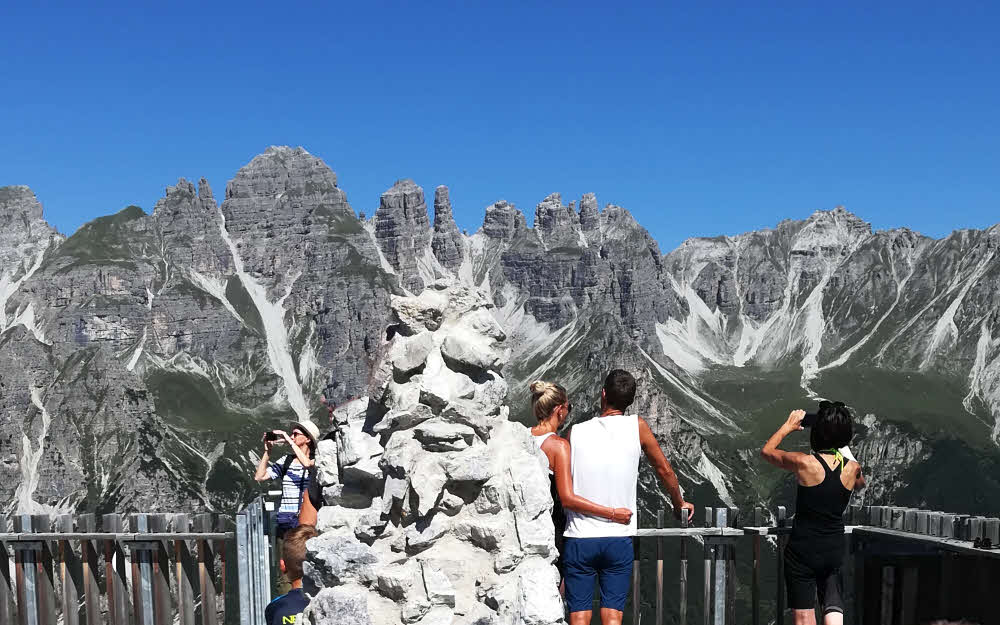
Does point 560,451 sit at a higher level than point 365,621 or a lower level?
higher

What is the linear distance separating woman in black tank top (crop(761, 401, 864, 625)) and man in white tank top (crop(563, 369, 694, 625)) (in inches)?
49.7

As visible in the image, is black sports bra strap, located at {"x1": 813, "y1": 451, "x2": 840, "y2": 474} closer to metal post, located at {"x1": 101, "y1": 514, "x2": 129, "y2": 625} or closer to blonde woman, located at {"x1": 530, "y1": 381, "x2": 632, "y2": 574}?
blonde woman, located at {"x1": 530, "y1": 381, "x2": 632, "y2": 574}

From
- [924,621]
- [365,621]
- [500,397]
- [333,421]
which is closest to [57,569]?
[333,421]

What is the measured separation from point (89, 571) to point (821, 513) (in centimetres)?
820

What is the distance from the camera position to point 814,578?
861 cm

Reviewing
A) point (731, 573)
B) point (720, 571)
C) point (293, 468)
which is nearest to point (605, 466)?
point (720, 571)

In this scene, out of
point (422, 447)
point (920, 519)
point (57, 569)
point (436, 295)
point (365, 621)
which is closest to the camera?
point (365, 621)

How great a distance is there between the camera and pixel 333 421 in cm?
932

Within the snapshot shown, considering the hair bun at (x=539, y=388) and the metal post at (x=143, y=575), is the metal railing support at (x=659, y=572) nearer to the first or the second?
the hair bun at (x=539, y=388)

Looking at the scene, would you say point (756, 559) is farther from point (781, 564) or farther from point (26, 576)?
point (26, 576)

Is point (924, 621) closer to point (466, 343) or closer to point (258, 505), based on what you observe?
point (466, 343)

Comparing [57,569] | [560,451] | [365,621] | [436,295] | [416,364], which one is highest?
[436,295]

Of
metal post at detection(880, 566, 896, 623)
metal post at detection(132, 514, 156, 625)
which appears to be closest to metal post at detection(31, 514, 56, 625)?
metal post at detection(132, 514, 156, 625)

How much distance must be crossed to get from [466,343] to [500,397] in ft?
2.13
